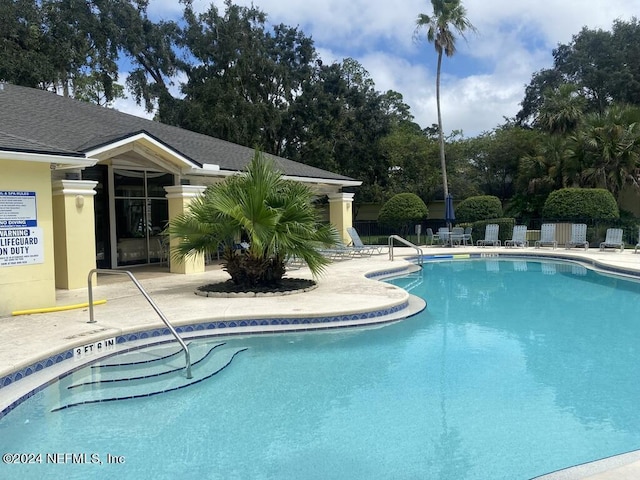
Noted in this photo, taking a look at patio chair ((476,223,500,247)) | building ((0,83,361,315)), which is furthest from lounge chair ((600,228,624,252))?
building ((0,83,361,315))

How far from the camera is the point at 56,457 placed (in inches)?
176

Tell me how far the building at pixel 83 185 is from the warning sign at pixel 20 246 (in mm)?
17

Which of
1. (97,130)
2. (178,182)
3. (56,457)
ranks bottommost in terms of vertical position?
(56,457)

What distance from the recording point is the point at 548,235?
71.9 ft

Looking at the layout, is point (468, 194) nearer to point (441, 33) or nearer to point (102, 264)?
point (441, 33)

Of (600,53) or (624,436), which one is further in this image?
(600,53)

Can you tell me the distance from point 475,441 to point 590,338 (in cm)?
456

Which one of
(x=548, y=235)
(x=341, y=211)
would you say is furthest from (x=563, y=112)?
(x=341, y=211)

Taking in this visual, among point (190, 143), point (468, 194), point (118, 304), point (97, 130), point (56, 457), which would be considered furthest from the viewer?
point (468, 194)

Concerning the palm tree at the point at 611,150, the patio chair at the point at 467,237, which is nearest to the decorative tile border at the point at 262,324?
the patio chair at the point at 467,237

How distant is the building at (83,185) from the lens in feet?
28.8

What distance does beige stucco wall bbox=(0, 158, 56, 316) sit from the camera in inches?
340

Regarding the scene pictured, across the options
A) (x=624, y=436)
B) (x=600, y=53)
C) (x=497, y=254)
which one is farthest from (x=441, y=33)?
(x=624, y=436)

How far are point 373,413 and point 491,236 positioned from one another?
63.8 ft
